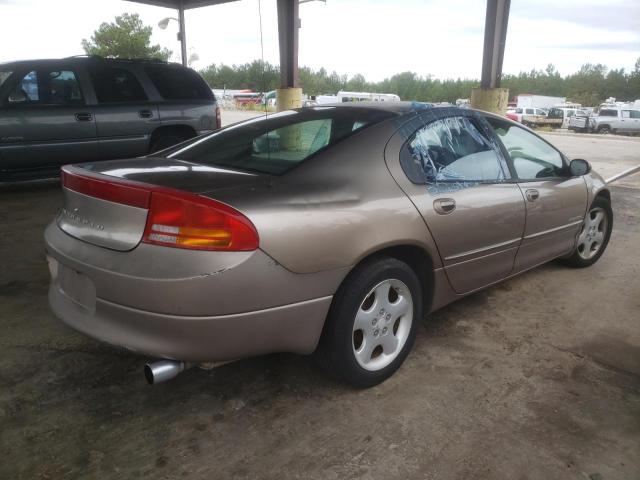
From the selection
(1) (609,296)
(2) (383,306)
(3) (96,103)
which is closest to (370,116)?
(2) (383,306)

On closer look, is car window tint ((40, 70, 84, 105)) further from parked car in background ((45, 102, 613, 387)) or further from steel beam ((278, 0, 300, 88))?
steel beam ((278, 0, 300, 88))

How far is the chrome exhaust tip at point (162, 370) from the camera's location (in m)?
1.99

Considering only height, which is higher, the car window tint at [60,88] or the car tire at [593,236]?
the car window tint at [60,88]

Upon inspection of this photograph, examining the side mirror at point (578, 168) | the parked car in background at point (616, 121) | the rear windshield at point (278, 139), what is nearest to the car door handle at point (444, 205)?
the rear windshield at point (278, 139)

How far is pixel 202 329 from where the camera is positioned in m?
1.94

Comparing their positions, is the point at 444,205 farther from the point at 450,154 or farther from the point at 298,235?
the point at 298,235

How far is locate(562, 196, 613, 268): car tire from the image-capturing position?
168 inches

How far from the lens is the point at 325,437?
7.19ft

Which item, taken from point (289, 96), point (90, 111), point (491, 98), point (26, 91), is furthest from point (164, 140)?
point (491, 98)

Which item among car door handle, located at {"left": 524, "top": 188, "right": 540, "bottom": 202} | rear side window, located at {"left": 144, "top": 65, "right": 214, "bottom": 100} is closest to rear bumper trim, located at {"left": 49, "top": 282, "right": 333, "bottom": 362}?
car door handle, located at {"left": 524, "top": 188, "right": 540, "bottom": 202}

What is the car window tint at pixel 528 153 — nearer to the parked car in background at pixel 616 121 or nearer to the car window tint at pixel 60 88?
the car window tint at pixel 60 88

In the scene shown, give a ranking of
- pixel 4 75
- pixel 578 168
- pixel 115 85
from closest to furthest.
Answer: pixel 578 168, pixel 4 75, pixel 115 85

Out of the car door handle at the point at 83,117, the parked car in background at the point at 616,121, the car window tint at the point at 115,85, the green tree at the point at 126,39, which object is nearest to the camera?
the car door handle at the point at 83,117

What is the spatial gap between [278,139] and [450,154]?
0.96m
